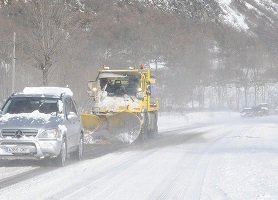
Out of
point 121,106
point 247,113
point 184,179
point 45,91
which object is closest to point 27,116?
point 45,91

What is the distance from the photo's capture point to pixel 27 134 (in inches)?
518

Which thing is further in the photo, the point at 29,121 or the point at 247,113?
the point at 247,113

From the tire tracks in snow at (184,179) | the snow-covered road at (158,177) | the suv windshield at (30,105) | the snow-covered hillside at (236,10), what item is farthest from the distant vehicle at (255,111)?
the snow-covered hillside at (236,10)

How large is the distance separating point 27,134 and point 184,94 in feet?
208

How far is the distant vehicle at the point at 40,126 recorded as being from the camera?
13.1 m

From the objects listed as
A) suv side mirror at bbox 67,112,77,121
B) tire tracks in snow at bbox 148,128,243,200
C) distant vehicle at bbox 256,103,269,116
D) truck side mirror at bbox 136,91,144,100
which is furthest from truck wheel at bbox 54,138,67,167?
distant vehicle at bbox 256,103,269,116

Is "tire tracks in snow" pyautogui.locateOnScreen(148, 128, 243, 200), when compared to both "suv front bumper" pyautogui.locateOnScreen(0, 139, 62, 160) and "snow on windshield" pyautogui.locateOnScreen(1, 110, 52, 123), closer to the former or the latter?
"suv front bumper" pyautogui.locateOnScreen(0, 139, 62, 160)

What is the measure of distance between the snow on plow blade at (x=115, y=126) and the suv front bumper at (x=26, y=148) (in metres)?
8.22

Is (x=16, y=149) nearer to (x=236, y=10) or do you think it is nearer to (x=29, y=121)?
(x=29, y=121)

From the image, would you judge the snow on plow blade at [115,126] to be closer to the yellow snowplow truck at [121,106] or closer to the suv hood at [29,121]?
the yellow snowplow truck at [121,106]

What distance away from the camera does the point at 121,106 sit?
74.3 ft

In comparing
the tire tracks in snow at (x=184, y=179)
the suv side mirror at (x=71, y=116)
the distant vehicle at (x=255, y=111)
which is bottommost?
the tire tracks in snow at (x=184, y=179)

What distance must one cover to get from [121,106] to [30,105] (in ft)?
26.8

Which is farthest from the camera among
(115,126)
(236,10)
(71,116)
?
(236,10)
